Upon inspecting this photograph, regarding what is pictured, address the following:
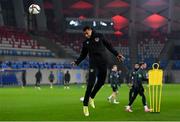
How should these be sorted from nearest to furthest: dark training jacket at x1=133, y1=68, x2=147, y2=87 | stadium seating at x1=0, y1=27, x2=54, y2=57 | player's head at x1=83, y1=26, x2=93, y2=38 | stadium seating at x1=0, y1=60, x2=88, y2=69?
player's head at x1=83, y1=26, x2=93, y2=38 < dark training jacket at x1=133, y1=68, x2=147, y2=87 < stadium seating at x1=0, y1=60, x2=88, y2=69 < stadium seating at x1=0, y1=27, x2=54, y2=57

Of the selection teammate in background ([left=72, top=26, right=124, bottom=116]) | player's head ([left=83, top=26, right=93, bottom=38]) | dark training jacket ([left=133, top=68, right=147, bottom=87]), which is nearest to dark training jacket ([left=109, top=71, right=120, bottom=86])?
dark training jacket ([left=133, top=68, right=147, bottom=87])

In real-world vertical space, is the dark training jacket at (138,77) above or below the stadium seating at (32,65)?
above

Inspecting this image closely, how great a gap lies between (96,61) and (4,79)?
128 feet

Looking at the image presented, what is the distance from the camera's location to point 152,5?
74.7 metres

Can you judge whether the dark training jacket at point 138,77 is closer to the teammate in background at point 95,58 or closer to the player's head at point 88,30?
the teammate in background at point 95,58

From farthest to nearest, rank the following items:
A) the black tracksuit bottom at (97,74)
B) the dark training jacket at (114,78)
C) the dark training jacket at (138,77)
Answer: the dark training jacket at (114,78)
the dark training jacket at (138,77)
the black tracksuit bottom at (97,74)

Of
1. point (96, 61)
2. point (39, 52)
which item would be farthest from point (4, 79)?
point (96, 61)

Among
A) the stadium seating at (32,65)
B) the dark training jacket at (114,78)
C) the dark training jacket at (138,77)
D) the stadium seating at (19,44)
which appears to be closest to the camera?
the dark training jacket at (138,77)

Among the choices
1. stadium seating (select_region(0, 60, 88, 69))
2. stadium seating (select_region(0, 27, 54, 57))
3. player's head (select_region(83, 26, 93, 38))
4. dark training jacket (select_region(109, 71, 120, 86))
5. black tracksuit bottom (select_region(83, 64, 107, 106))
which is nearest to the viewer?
black tracksuit bottom (select_region(83, 64, 107, 106))

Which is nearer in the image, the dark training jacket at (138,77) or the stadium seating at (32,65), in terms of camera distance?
the dark training jacket at (138,77)

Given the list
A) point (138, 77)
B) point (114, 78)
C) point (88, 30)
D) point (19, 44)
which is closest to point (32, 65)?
point (19, 44)

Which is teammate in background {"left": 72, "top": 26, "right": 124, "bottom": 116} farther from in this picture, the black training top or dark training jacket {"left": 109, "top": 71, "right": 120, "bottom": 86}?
dark training jacket {"left": 109, "top": 71, "right": 120, "bottom": 86}

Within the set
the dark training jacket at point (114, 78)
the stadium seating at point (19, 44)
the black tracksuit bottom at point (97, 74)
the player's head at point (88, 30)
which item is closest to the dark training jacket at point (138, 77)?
the dark training jacket at point (114, 78)

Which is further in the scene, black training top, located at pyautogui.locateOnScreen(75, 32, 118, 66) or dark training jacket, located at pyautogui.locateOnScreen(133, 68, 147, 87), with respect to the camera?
dark training jacket, located at pyautogui.locateOnScreen(133, 68, 147, 87)
